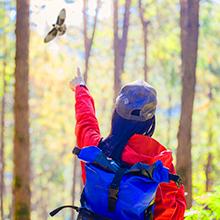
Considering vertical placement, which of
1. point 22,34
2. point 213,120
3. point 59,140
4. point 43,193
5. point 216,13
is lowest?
point 43,193

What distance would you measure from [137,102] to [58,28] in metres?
2.32

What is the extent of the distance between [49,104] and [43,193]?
11.5 metres

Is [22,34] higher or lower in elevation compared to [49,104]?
higher

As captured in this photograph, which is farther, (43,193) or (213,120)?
(43,193)

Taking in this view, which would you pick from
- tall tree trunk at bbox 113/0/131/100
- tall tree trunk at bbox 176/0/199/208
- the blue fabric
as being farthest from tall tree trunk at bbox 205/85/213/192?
the blue fabric

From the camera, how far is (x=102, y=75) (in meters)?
29.4

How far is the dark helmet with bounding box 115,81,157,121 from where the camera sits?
2480 mm

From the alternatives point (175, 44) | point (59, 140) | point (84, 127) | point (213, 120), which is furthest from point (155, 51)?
point (84, 127)

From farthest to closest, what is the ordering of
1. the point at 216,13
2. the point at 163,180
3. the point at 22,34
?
the point at 216,13 → the point at 22,34 → the point at 163,180

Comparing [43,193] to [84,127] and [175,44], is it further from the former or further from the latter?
[84,127]

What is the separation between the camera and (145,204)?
2.34 metres

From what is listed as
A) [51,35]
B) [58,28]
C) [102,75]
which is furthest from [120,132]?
[102,75]

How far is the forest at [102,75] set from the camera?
7.97 metres

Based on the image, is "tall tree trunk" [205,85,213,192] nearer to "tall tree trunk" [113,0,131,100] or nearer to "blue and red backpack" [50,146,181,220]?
"tall tree trunk" [113,0,131,100]
